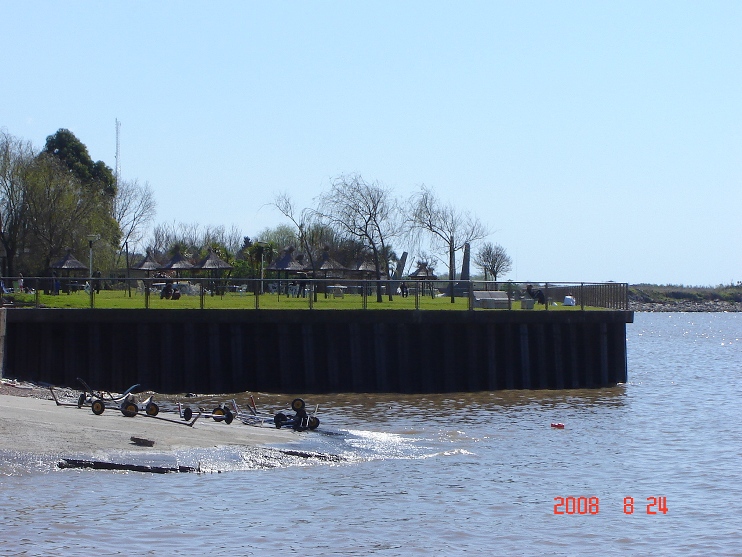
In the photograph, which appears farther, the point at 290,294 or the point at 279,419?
the point at 290,294

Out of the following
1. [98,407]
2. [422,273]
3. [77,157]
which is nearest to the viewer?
[98,407]

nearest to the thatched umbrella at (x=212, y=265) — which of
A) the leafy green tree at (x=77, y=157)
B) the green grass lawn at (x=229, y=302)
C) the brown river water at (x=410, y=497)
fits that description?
the green grass lawn at (x=229, y=302)

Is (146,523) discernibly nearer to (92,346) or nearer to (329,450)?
(329,450)

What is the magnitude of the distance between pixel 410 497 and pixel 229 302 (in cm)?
1962

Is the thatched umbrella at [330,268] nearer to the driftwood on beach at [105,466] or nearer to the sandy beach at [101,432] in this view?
the sandy beach at [101,432]

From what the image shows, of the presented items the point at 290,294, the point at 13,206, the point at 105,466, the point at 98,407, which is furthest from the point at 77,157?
the point at 105,466

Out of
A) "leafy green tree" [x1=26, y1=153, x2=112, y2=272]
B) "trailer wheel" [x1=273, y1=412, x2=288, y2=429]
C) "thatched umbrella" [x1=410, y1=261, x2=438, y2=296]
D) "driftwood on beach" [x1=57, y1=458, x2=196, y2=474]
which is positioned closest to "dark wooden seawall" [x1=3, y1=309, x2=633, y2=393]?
"trailer wheel" [x1=273, y1=412, x2=288, y2=429]

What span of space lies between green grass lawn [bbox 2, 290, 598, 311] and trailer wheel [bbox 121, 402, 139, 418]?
13263 mm

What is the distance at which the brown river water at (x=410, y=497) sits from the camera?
13992 mm

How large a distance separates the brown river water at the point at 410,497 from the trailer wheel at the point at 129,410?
3.12 meters

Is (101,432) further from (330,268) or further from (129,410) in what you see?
(330,268)

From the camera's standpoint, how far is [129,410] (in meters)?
20.6

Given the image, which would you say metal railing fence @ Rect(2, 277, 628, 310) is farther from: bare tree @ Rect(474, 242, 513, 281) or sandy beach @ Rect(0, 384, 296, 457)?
bare tree @ Rect(474, 242, 513, 281)

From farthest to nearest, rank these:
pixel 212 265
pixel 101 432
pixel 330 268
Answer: pixel 212 265, pixel 330 268, pixel 101 432
